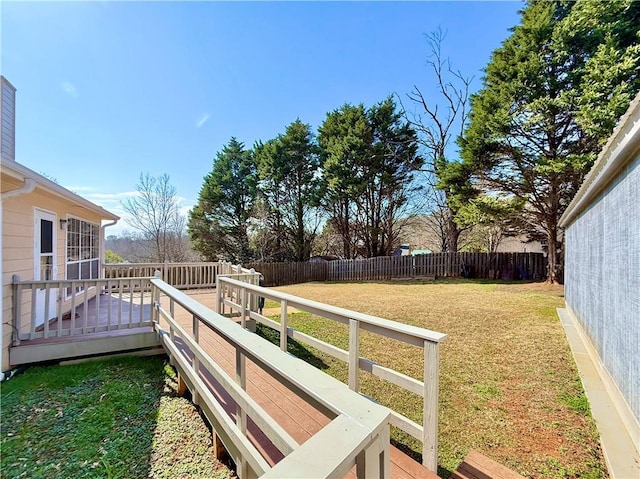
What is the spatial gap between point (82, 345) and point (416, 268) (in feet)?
46.8

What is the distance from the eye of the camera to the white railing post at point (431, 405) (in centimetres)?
192

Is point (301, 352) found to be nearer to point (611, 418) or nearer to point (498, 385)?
point (498, 385)

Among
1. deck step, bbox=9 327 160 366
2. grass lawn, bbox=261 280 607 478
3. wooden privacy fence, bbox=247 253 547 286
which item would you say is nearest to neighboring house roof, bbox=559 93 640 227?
grass lawn, bbox=261 280 607 478

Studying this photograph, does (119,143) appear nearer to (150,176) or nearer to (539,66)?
(150,176)

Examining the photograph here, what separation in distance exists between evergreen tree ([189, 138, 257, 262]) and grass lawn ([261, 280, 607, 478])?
12.0 m

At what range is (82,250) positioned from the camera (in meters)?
7.32

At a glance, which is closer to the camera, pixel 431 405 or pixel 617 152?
pixel 431 405

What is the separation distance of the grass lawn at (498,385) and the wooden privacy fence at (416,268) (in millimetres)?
6839

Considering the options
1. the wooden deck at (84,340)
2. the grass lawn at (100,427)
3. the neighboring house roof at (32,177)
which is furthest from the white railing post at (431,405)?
the neighboring house roof at (32,177)

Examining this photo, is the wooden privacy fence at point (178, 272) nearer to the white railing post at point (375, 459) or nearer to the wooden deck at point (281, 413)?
the wooden deck at point (281, 413)

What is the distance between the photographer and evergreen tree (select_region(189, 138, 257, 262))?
723 inches

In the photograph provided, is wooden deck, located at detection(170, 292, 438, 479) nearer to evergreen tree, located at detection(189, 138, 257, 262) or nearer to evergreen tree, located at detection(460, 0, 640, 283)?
evergreen tree, located at detection(460, 0, 640, 283)

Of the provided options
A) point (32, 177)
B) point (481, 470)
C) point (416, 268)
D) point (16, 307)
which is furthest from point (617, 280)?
point (416, 268)

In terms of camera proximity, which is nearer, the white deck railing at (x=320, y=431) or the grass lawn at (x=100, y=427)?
the white deck railing at (x=320, y=431)
